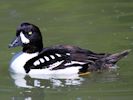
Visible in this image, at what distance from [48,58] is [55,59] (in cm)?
14

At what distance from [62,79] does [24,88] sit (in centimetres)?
83

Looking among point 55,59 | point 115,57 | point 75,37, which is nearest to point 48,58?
point 55,59

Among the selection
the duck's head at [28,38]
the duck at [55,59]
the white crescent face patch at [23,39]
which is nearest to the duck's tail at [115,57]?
the duck at [55,59]

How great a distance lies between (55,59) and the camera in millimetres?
13344

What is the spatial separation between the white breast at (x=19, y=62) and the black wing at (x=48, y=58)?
0.13 metres

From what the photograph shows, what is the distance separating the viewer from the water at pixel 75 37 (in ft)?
40.1

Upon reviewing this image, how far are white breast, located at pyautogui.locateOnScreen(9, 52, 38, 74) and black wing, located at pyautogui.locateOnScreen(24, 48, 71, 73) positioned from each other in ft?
0.43

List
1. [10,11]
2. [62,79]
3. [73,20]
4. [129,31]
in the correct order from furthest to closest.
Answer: [10,11], [73,20], [129,31], [62,79]

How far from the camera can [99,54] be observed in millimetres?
13555

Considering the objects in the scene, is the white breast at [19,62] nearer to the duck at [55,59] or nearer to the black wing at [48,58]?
the duck at [55,59]

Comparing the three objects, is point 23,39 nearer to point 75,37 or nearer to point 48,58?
point 48,58

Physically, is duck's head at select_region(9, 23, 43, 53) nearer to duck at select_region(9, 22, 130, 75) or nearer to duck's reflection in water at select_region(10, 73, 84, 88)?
duck at select_region(9, 22, 130, 75)

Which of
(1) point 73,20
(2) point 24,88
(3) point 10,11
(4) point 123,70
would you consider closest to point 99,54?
(4) point 123,70

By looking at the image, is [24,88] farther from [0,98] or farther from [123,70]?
[123,70]
